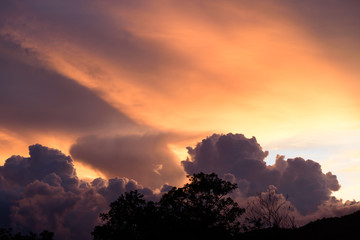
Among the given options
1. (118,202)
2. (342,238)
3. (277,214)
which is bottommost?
(342,238)

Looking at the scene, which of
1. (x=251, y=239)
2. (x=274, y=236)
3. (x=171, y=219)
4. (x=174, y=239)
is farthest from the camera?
(x=171, y=219)

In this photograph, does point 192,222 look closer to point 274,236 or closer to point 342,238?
point 274,236

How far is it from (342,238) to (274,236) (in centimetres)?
975

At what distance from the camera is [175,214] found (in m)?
52.5

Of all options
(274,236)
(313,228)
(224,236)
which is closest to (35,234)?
(224,236)

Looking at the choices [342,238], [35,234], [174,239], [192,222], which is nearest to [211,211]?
[192,222]

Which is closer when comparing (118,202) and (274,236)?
(274,236)

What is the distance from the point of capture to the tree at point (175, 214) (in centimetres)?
5066

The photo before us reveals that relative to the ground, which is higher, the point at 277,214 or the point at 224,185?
the point at 224,185

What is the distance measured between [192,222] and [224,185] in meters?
8.14

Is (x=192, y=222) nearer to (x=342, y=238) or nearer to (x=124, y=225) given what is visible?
(x=124, y=225)

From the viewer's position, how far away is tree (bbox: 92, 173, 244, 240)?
50.7 m

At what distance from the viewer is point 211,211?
173ft

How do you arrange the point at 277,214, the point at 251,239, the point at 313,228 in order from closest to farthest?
1. the point at 277,214
2. the point at 313,228
3. the point at 251,239
